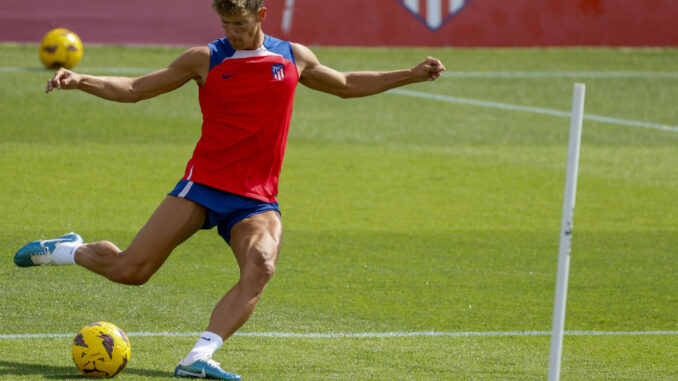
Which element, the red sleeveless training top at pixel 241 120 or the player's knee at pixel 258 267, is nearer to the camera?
the player's knee at pixel 258 267

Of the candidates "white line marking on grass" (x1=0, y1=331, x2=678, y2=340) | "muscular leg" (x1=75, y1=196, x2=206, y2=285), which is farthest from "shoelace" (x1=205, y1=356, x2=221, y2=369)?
"white line marking on grass" (x1=0, y1=331, x2=678, y2=340)

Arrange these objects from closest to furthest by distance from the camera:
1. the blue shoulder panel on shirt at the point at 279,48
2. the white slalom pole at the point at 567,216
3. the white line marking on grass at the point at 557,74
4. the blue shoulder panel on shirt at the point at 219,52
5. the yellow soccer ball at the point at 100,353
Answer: the white slalom pole at the point at 567,216 → the yellow soccer ball at the point at 100,353 → the blue shoulder panel on shirt at the point at 219,52 → the blue shoulder panel on shirt at the point at 279,48 → the white line marking on grass at the point at 557,74

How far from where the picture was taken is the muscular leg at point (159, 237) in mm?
6945

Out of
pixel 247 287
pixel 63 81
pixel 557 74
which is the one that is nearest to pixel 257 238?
pixel 247 287

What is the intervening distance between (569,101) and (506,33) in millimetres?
6224

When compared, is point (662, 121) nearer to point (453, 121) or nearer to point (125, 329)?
point (453, 121)

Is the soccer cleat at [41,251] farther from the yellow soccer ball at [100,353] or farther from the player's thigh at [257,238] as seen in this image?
the player's thigh at [257,238]

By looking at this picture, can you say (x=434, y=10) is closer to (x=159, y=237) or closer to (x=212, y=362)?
(x=159, y=237)

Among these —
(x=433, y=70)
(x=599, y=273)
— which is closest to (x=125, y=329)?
(x=433, y=70)

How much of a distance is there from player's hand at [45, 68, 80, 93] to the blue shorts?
0.88m

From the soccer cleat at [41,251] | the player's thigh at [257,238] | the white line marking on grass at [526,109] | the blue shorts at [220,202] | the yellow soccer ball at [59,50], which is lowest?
the soccer cleat at [41,251]

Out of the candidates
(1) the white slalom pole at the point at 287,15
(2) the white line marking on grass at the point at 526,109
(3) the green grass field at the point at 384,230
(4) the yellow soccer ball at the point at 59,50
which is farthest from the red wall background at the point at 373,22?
(2) the white line marking on grass at the point at 526,109

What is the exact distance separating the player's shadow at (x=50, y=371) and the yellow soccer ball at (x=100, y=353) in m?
0.10

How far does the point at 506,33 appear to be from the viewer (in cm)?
2738
